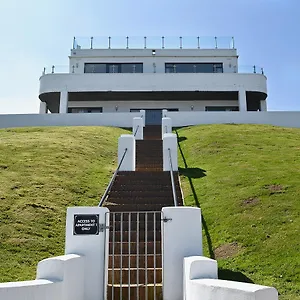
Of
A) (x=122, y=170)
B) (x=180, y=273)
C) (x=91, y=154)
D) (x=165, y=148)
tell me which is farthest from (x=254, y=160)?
(x=180, y=273)

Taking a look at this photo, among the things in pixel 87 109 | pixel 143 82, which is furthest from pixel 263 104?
pixel 87 109

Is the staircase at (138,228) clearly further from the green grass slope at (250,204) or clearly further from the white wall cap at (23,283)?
the white wall cap at (23,283)

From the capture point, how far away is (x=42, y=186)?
1410 centimetres

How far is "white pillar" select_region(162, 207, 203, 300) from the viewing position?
7809 millimetres

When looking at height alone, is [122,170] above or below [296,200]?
above

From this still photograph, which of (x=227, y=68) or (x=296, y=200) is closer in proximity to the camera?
(x=296, y=200)

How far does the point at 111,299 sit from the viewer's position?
7.84 meters

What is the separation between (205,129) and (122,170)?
1158 centimetres

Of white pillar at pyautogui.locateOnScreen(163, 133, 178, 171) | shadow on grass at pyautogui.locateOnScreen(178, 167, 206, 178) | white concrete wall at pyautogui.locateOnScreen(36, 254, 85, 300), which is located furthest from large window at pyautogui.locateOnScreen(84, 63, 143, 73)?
white concrete wall at pyautogui.locateOnScreen(36, 254, 85, 300)

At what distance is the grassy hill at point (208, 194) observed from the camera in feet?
29.1

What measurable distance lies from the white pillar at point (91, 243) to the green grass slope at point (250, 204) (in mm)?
2257

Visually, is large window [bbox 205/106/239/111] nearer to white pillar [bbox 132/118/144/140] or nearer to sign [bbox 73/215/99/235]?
white pillar [bbox 132/118/144/140]

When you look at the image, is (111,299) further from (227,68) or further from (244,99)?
(227,68)

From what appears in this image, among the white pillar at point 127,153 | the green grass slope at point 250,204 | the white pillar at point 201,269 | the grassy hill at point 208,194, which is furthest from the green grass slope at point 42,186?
the green grass slope at point 250,204
